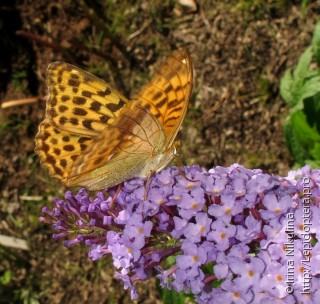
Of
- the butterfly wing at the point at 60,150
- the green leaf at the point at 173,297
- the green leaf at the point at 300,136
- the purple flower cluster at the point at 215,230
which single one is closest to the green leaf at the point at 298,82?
the green leaf at the point at 300,136

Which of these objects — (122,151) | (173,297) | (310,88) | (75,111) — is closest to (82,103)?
(75,111)

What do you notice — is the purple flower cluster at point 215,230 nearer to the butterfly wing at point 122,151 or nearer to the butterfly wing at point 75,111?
the butterfly wing at point 122,151

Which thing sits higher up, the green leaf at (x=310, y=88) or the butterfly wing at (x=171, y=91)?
the butterfly wing at (x=171, y=91)

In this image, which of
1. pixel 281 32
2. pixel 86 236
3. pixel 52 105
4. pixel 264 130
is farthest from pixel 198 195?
pixel 281 32

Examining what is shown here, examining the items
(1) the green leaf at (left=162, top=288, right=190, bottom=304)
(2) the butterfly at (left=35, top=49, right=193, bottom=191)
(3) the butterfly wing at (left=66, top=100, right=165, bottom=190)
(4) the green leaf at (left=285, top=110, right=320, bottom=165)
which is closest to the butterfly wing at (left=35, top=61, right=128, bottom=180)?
(2) the butterfly at (left=35, top=49, right=193, bottom=191)

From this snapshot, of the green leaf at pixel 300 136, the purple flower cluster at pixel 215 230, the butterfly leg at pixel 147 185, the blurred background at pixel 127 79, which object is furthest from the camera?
the blurred background at pixel 127 79

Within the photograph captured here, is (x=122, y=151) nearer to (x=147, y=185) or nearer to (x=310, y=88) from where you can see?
(x=147, y=185)
